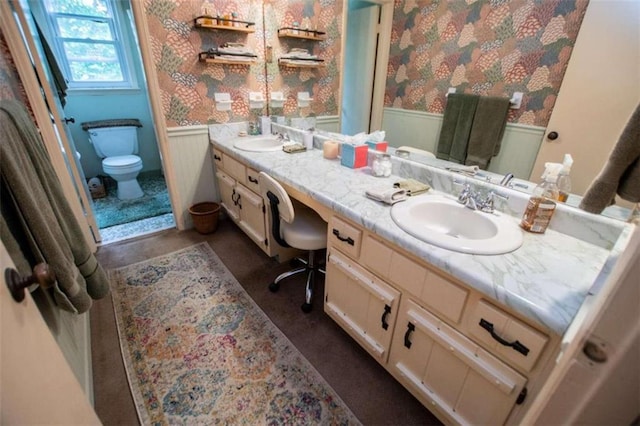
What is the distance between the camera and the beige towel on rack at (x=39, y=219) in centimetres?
75

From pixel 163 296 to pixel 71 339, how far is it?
0.62 metres

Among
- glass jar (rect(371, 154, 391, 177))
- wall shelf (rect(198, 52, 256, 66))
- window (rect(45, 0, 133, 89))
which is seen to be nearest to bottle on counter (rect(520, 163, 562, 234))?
glass jar (rect(371, 154, 391, 177))

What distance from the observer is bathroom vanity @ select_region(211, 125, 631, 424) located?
0.74m

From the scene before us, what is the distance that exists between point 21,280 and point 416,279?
100 centimetres

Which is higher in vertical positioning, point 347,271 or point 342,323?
point 347,271

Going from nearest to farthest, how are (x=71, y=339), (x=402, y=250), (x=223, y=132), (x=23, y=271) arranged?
(x=23, y=271)
(x=402, y=250)
(x=71, y=339)
(x=223, y=132)

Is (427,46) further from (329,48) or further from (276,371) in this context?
(276,371)

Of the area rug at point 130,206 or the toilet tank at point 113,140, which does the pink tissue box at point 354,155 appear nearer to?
the area rug at point 130,206

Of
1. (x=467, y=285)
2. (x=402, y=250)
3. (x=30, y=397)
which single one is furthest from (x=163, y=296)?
(x=467, y=285)

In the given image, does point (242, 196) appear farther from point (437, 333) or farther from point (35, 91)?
point (437, 333)

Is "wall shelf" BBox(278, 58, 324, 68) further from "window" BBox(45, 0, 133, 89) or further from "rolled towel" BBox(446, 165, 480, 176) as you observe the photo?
"window" BBox(45, 0, 133, 89)

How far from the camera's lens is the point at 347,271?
1.25 meters

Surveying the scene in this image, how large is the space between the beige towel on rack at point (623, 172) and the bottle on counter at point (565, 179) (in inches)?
20.5

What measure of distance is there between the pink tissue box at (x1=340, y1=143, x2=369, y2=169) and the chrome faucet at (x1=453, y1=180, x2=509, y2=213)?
23.0 inches
